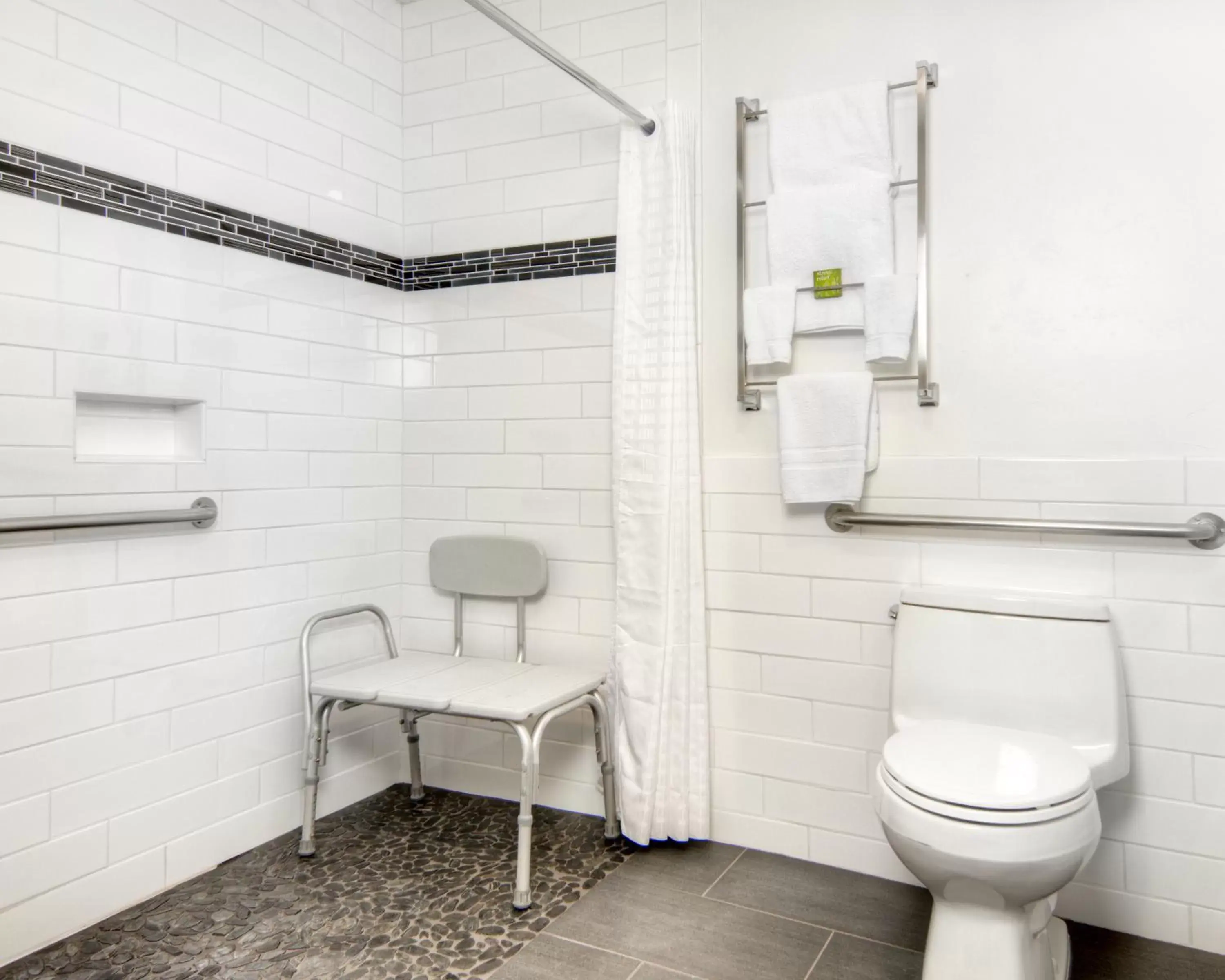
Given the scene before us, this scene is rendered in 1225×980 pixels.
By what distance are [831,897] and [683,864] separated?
369 millimetres

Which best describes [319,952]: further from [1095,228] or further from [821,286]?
[1095,228]

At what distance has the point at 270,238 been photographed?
2.33 m

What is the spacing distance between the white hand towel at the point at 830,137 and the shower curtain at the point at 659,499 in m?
0.24

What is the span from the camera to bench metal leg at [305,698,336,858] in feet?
7.28

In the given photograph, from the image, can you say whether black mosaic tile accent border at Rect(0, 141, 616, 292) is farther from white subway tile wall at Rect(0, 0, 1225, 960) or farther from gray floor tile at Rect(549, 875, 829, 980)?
gray floor tile at Rect(549, 875, 829, 980)

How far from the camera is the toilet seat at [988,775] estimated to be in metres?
1.41

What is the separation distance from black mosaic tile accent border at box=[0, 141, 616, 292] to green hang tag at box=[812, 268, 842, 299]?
0.57 meters

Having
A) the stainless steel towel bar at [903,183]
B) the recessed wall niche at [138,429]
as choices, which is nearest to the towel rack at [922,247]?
the stainless steel towel bar at [903,183]

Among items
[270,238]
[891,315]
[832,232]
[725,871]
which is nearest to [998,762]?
[725,871]

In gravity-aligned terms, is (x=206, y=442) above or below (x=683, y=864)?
above

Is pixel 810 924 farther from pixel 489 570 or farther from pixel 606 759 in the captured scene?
pixel 489 570

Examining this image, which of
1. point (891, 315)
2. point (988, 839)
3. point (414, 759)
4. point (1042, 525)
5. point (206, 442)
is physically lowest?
point (414, 759)

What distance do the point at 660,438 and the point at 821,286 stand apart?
54cm

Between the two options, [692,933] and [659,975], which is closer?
[659,975]
